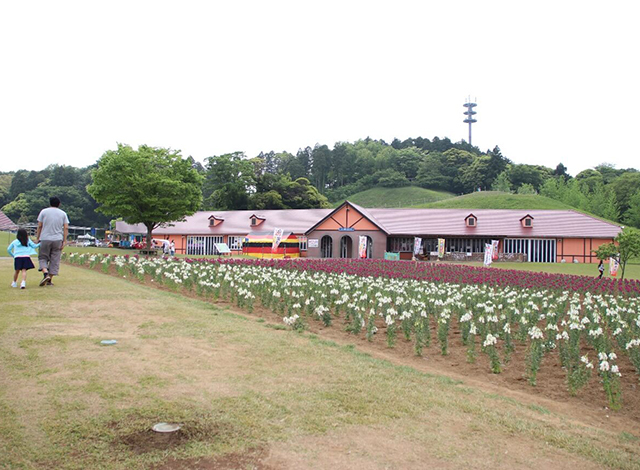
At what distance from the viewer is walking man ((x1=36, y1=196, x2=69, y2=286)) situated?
35.6 feet

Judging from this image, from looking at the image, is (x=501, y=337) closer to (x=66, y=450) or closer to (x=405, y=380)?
(x=405, y=380)

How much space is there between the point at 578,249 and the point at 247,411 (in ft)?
147

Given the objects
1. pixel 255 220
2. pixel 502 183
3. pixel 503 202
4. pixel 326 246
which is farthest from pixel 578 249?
pixel 502 183

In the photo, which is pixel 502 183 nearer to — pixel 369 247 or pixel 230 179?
pixel 230 179

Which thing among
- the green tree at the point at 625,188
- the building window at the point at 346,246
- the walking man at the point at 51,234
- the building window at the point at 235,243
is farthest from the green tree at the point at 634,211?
the walking man at the point at 51,234

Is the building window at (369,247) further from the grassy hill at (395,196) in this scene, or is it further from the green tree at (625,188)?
the grassy hill at (395,196)

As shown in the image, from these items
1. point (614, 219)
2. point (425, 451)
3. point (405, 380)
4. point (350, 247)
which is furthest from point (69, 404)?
point (614, 219)

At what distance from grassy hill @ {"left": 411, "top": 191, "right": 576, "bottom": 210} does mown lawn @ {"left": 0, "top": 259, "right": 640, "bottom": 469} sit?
61.9 m

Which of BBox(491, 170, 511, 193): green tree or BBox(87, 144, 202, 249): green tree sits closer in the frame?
BBox(87, 144, 202, 249): green tree

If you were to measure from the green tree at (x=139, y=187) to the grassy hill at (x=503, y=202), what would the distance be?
4312 cm

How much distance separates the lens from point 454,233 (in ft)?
151

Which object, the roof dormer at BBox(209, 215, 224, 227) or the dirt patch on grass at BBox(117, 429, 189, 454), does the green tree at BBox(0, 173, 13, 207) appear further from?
the dirt patch on grass at BBox(117, 429, 189, 454)

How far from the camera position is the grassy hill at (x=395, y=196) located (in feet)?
311

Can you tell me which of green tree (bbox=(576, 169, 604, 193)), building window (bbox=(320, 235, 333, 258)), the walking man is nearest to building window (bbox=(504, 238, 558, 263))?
building window (bbox=(320, 235, 333, 258))
